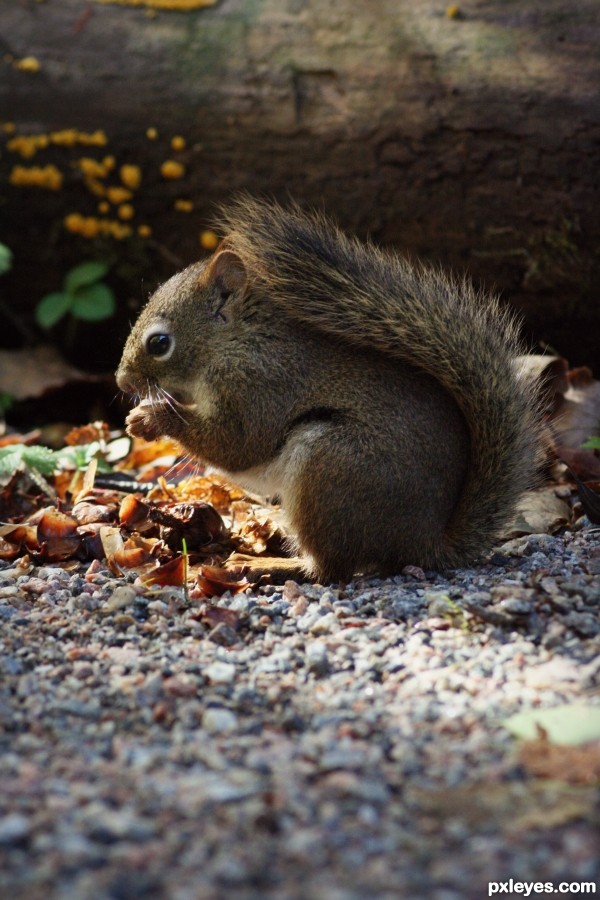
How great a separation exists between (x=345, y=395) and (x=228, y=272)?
0.69 metres

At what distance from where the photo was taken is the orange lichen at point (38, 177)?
5363mm

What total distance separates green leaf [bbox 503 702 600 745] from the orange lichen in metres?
4.14

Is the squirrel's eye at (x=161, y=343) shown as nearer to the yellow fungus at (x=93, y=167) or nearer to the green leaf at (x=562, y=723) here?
the yellow fungus at (x=93, y=167)

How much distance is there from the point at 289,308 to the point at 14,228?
2.60 m

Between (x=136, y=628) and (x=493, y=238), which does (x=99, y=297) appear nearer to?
(x=493, y=238)

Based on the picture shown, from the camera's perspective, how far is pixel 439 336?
3.40m

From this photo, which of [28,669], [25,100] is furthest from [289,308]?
[25,100]

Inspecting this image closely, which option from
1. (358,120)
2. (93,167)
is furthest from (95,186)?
(358,120)

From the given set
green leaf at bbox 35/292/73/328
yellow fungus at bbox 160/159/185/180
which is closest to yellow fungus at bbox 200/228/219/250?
yellow fungus at bbox 160/159/185/180

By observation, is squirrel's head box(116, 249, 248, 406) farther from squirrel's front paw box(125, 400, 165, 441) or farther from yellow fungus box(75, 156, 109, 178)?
yellow fungus box(75, 156, 109, 178)

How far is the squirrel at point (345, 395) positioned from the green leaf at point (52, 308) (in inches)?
72.6

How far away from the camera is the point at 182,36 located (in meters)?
5.10

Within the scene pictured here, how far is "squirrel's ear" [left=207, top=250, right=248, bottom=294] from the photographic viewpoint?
147 inches

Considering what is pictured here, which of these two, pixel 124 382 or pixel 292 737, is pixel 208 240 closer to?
pixel 124 382
